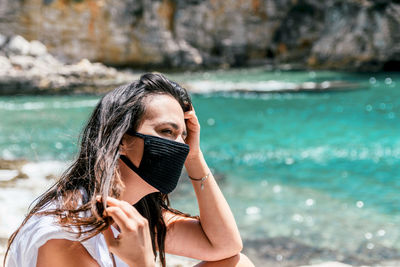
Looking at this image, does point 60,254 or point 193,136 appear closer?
point 60,254

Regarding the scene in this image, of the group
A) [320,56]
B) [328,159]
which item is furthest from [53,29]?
[328,159]

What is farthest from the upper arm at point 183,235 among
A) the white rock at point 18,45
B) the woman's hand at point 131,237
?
the white rock at point 18,45

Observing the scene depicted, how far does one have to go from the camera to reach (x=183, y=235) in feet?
7.75

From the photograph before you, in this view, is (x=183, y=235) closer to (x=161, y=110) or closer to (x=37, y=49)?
(x=161, y=110)

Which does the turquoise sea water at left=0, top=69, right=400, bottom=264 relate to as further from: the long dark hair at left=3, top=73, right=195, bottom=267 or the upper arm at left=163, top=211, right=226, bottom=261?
the upper arm at left=163, top=211, right=226, bottom=261

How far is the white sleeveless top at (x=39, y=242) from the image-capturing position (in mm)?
1479

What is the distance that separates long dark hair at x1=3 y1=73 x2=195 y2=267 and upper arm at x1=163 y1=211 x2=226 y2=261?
2.24ft

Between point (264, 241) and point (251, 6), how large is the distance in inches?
1206

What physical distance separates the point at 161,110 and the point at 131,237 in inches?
26.9

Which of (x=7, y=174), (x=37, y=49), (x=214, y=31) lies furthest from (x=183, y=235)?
(x=214, y=31)

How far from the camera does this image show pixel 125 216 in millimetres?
1275

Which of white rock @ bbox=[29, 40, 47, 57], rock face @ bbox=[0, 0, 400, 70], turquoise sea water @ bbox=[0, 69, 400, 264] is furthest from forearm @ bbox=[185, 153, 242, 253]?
white rock @ bbox=[29, 40, 47, 57]

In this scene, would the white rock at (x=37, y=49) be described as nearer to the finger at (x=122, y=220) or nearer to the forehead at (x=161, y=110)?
the forehead at (x=161, y=110)

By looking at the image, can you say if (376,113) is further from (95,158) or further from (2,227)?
(95,158)
